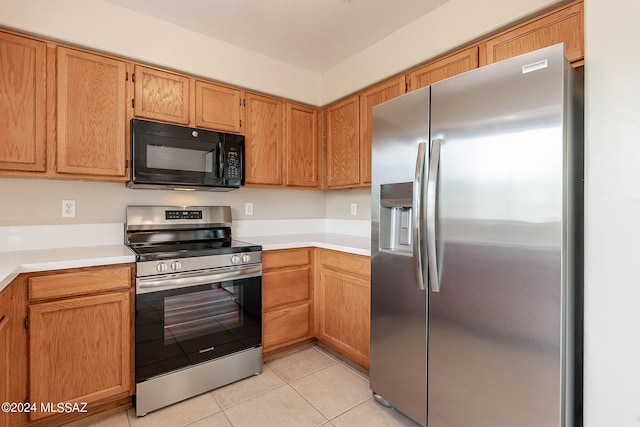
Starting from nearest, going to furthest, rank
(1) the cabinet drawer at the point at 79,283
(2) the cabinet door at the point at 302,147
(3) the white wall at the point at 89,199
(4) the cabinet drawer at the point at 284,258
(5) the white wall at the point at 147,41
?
(1) the cabinet drawer at the point at 79,283, (5) the white wall at the point at 147,41, (3) the white wall at the point at 89,199, (4) the cabinet drawer at the point at 284,258, (2) the cabinet door at the point at 302,147

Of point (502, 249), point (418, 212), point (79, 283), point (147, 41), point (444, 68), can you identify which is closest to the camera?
point (502, 249)

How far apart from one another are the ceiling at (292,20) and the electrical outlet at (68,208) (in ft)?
4.24

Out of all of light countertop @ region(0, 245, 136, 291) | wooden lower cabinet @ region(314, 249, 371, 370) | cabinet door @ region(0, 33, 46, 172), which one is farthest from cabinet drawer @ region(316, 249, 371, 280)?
cabinet door @ region(0, 33, 46, 172)

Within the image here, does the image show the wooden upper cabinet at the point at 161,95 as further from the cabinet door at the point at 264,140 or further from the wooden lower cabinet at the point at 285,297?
the wooden lower cabinet at the point at 285,297

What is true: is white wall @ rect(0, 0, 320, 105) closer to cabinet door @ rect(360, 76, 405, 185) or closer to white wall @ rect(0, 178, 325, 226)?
cabinet door @ rect(360, 76, 405, 185)

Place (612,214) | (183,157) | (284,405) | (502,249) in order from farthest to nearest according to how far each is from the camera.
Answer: (183,157), (284,405), (502,249), (612,214)

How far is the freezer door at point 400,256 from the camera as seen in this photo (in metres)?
1.57

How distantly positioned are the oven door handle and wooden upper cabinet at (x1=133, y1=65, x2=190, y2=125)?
109cm

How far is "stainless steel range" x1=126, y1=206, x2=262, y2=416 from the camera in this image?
1824mm

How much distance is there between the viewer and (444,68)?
6.60 feet

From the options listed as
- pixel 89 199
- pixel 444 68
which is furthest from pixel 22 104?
pixel 444 68

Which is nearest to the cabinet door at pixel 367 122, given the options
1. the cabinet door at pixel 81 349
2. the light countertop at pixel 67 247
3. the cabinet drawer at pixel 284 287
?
the light countertop at pixel 67 247

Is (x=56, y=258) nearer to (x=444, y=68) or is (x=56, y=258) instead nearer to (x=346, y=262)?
(x=346, y=262)

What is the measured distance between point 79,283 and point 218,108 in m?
1.48
